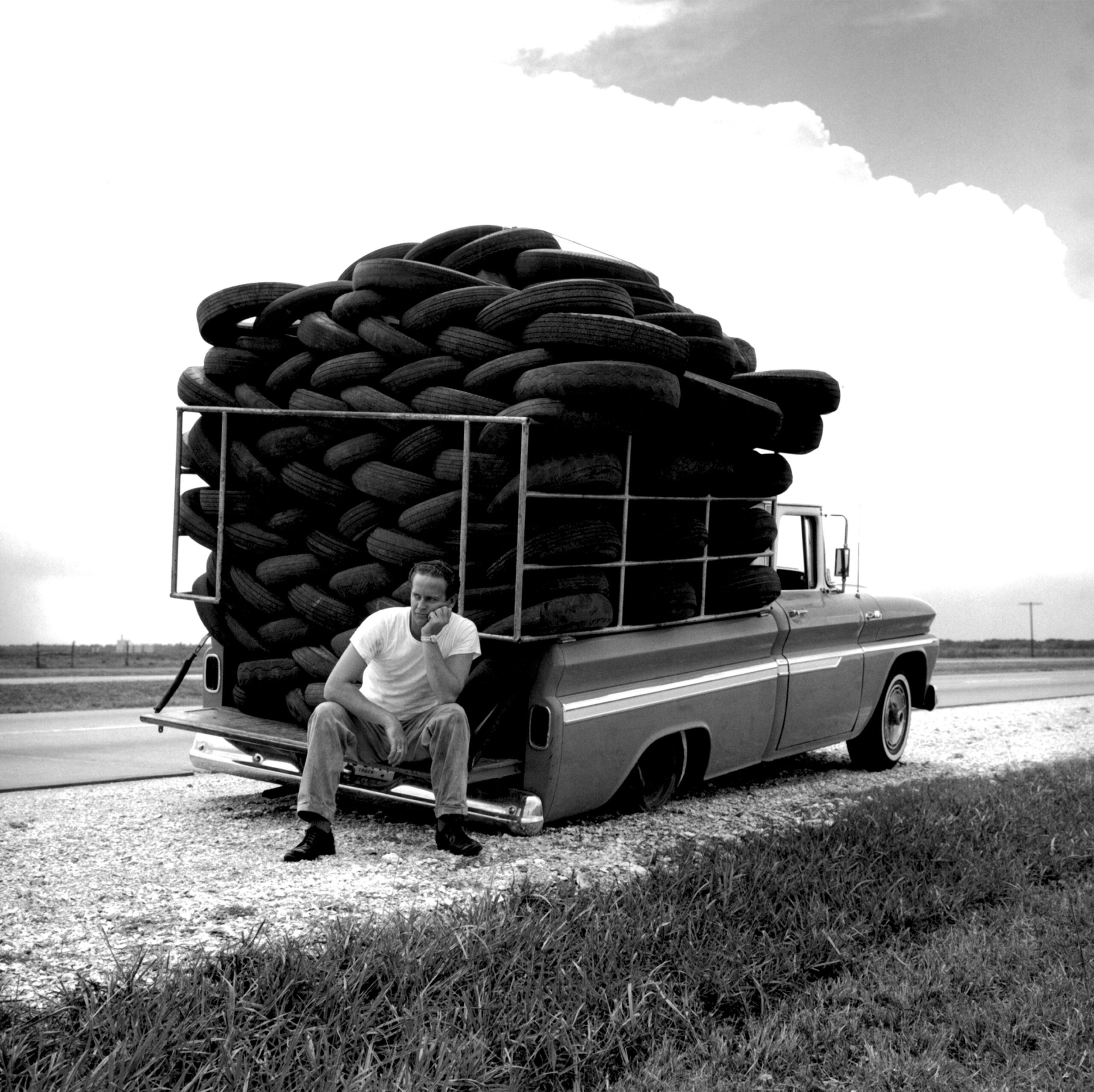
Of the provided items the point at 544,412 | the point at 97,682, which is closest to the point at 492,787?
the point at 544,412

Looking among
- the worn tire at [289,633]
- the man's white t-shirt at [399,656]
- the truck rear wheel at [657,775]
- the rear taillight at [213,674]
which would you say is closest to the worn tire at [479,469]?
the man's white t-shirt at [399,656]

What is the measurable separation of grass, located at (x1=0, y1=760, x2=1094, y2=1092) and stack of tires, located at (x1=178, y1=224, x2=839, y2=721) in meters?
2.05

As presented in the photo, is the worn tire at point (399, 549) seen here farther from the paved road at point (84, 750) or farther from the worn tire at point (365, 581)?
the paved road at point (84, 750)

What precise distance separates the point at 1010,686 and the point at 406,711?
17.9 meters

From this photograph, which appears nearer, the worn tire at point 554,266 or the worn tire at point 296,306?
the worn tire at point 554,266

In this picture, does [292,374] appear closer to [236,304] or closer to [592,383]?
[236,304]

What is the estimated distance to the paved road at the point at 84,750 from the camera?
9.94 m

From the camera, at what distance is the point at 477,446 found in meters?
6.98

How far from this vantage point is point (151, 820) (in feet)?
25.4

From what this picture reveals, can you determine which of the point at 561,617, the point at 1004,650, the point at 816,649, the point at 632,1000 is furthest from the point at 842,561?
the point at 1004,650

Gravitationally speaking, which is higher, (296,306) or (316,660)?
(296,306)

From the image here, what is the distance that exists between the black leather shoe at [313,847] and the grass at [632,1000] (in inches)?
54.8

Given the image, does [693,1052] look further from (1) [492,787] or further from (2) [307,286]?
(2) [307,286]

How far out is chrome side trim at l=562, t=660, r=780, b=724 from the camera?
7103 millimetres
